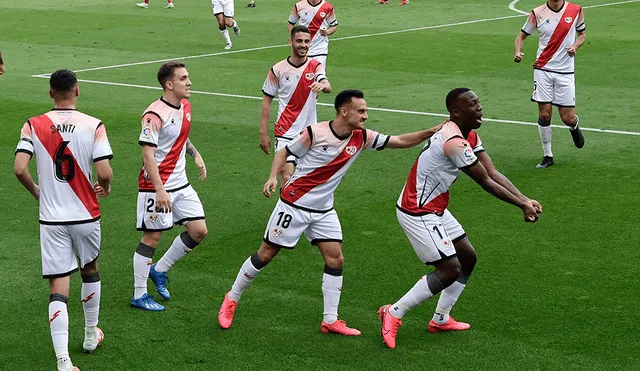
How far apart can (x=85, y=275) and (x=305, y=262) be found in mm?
3167

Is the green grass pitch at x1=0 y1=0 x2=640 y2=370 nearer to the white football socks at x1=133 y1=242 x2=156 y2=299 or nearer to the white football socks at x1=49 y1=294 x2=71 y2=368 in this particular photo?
the white football socks at x1=133 y1=242 x2=156 y2=299

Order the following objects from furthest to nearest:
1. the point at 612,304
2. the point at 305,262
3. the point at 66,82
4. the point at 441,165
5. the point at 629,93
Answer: the point at 629,93, the point at 305,262, the point at 612,304, the point at 441,165, the point at 66,82

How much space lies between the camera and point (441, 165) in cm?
866

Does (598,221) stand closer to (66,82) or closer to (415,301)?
(415,301)

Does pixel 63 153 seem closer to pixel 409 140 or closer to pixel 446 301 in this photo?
pixel 409 140

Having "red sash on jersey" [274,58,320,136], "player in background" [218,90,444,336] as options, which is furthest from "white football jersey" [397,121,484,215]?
"red sash on jersey" [274,58,320,136]

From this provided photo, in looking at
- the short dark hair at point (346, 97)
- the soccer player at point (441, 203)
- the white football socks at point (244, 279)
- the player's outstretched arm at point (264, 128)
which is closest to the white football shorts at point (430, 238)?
the soccer player at point (441, 203)

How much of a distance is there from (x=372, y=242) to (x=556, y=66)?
539 cm

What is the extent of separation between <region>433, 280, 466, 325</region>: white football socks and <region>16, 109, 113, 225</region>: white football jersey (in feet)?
9.92

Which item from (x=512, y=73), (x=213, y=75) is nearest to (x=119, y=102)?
(x=213, y=75)

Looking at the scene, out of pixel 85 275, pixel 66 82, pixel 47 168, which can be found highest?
pixel 66 82

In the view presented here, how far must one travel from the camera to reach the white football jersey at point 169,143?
952 centimetres

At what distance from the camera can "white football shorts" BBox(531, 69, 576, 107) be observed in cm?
1541

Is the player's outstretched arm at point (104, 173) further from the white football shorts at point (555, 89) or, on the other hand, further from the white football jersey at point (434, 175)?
the white football shorts at point (555, 89)
